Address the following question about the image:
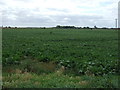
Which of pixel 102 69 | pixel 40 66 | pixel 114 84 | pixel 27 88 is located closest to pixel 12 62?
pixel 40 66

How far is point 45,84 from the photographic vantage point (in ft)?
29.8

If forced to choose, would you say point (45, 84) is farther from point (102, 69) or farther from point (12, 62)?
point (12, 62)

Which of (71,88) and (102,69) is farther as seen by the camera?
(102,69)

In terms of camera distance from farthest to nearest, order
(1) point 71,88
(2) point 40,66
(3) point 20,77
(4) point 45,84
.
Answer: (2) point 40,66 → (3) point 20,77 → (4) point 45,84 → (1) point 71,88

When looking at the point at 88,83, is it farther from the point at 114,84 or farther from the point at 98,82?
the point at 114,84

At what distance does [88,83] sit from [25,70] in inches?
167

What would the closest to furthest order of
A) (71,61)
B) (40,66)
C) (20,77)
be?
(20,77), (40,66), (71,61)

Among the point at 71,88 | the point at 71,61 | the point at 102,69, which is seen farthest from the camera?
the point at 71,61

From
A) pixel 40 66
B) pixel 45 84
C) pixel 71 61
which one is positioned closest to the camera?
pixel 45 84

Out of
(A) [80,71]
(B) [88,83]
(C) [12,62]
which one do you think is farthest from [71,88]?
(C) [12,62]

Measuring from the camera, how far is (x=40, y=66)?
13.6 metres

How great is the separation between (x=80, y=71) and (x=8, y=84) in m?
4.28

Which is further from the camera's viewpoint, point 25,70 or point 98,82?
point 25,70

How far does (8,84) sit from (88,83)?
2725mm
